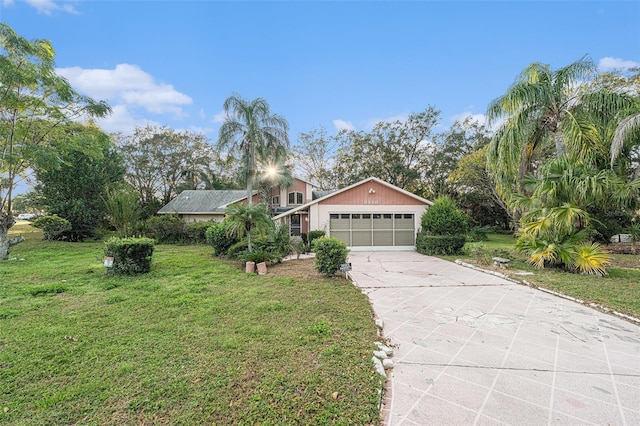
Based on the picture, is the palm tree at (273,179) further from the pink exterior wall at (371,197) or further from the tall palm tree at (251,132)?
the pink exterior wall at (371,197)

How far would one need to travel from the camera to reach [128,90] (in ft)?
40.1

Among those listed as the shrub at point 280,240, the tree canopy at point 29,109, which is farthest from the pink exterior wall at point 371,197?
the tree canopy at point 29,109

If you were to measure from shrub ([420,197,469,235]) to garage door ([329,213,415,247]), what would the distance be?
1.77 meters

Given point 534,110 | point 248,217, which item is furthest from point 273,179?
point 534,110

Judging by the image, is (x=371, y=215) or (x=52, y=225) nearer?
(x=371, y=215)

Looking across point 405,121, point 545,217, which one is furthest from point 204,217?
point 545,217

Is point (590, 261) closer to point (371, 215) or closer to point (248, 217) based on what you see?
point (371, 215)

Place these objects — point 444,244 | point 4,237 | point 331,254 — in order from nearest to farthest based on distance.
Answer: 1. point 331,254
2. point 4,237
3. point 444,244

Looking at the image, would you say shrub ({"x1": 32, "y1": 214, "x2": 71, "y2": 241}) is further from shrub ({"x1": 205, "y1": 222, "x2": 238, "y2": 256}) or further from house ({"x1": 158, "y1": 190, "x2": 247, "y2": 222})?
shrub ({"x1": 205, "y1": 222, "x2": 238, "y2": 256})

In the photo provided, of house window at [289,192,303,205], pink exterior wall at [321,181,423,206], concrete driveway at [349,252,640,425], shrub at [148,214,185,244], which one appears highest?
house window at [289,192,303,205]

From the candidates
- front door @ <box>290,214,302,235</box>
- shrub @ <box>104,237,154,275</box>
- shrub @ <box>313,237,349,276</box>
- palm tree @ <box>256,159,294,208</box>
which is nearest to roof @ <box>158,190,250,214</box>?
palm tree @ <box>256,159,294,208</box>

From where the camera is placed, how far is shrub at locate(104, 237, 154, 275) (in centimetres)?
740

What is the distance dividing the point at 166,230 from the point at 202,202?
21.6ft

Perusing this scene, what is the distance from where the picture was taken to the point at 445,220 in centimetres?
1206
